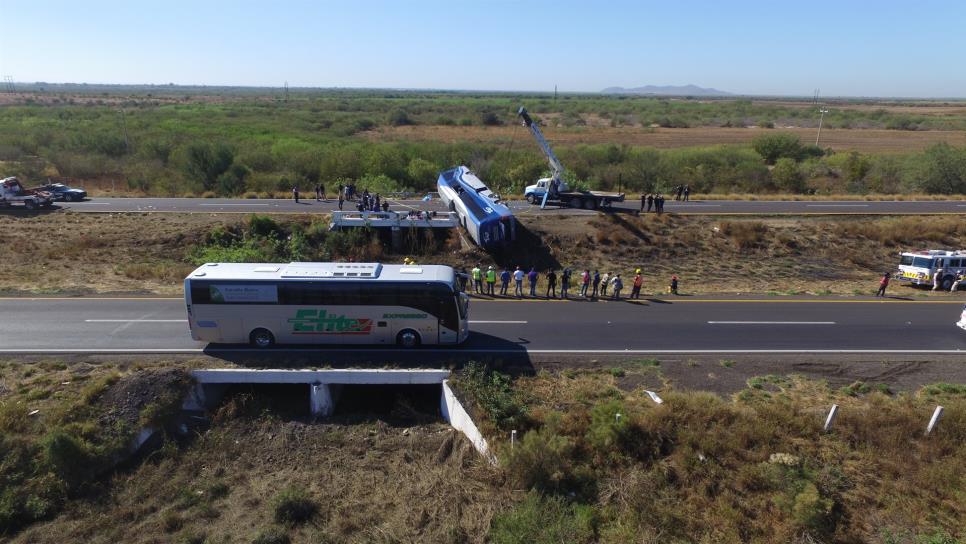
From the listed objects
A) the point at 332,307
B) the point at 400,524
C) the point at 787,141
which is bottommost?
the point at 400,524

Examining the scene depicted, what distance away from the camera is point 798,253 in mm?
34469

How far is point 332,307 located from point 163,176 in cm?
4185

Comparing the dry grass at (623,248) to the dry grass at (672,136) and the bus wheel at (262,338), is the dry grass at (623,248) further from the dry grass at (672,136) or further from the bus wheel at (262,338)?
the dry grass at (672,136)

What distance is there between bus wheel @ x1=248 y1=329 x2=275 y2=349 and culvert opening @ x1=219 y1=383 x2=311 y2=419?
141cm

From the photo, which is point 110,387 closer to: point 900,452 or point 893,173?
point 900,452

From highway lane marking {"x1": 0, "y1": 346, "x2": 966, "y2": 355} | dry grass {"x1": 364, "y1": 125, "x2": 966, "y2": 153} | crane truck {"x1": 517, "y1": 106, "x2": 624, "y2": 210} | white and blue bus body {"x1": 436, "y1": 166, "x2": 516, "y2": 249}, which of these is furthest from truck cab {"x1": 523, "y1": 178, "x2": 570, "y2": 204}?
dry grass {"x1": 364, "y1": 125, "x2": 966, "y2": 153}

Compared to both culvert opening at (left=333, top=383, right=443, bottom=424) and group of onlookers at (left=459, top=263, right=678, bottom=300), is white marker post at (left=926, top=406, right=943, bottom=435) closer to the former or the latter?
group of onlookers at (left=459, top=263, right=678, bottom=300)

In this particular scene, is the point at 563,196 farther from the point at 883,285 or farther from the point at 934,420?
the point at 934,420

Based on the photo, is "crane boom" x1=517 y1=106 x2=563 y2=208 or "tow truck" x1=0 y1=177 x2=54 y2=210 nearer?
"crane boom" x1=517 y1=106 x2=563 y2=208

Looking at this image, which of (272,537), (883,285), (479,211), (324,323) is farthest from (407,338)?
(883,285)

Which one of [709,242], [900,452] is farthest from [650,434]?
[709,242]

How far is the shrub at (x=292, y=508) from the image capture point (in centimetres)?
1319

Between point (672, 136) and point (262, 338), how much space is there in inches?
3677

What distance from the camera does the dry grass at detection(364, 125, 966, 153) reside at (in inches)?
3354
